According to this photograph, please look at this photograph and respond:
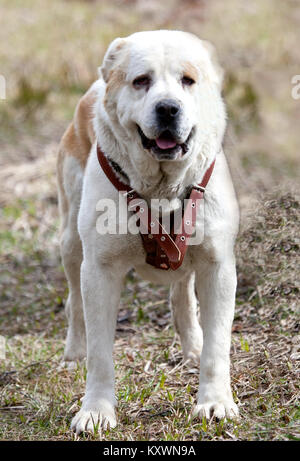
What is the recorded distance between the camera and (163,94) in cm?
347

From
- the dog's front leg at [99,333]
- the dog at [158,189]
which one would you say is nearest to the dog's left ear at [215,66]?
the dog at [158,189]

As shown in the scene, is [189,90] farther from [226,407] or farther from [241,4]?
[241,4]

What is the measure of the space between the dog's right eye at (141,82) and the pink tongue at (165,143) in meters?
0.28

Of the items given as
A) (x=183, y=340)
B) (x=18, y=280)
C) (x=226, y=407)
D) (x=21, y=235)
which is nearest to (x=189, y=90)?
(x=226, y=407)

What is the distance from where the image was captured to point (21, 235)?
7.77 meters

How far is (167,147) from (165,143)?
0.02 meters

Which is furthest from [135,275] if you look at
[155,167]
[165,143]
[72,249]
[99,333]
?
→ [165,143]

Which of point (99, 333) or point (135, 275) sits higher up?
point (135, 275)

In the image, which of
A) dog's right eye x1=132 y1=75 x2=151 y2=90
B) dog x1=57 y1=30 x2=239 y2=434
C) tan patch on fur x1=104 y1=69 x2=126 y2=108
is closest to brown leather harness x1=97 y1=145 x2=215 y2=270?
dog x1=57 y1=30 x2=239 y2=434

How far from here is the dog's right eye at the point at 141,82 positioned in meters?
3.60

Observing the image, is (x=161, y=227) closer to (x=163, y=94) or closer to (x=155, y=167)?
(x=155, y=167)

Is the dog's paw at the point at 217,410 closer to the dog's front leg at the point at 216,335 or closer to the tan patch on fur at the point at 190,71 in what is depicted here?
the dog's front leg at the point at 216,335

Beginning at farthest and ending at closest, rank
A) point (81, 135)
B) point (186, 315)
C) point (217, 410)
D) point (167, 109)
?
point (186, 315) < point (81, 135) < point (217, 410) < point (167, 109)

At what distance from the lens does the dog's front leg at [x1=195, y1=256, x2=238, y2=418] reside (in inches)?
148
